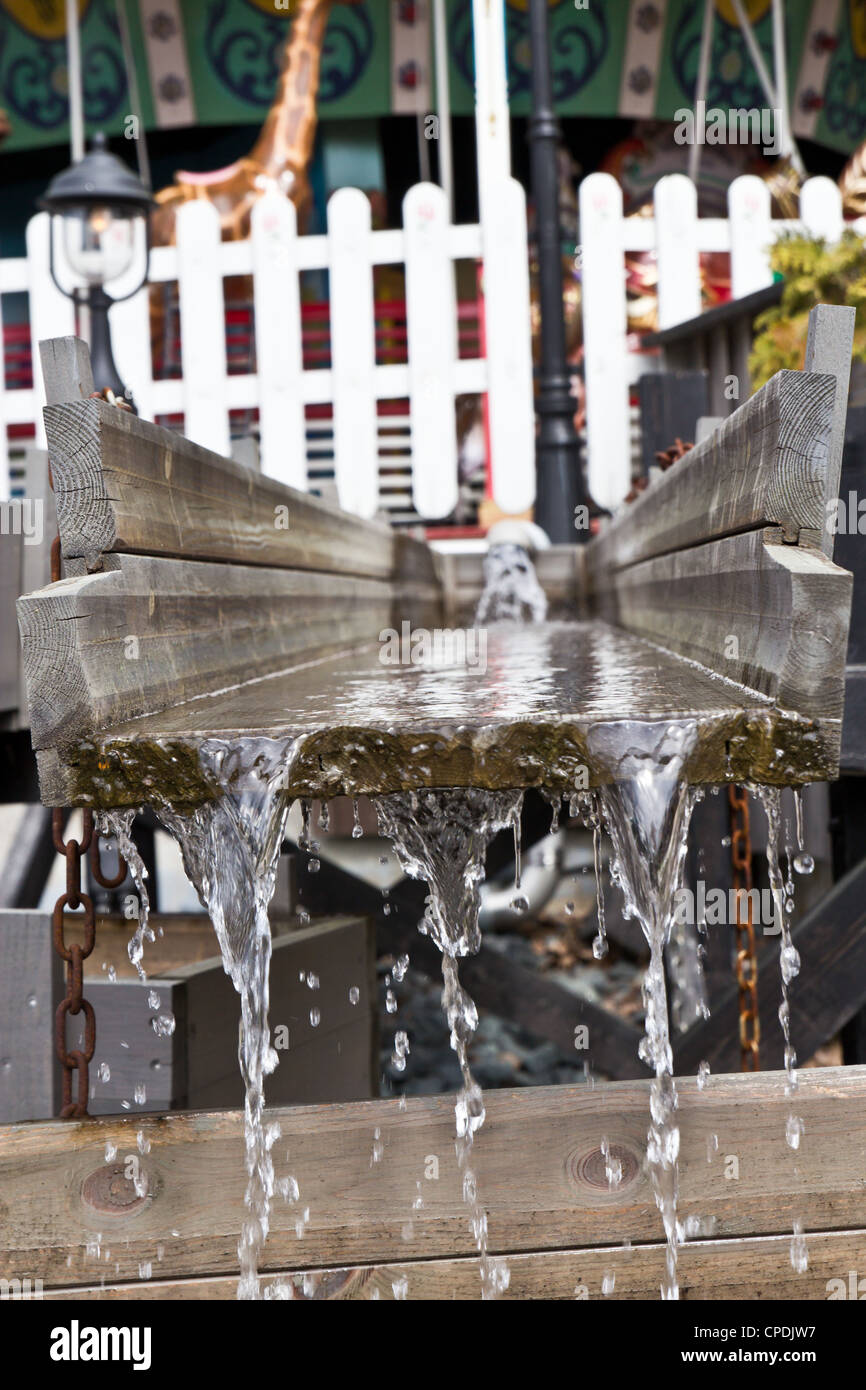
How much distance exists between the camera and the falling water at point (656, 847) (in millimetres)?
1589

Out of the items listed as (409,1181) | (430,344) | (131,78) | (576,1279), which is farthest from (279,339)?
(576,1279)

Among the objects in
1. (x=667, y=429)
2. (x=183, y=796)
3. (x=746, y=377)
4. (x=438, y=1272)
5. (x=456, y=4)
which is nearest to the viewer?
(x=183, y=796)

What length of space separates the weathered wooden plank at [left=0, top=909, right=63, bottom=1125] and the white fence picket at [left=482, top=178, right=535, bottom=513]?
16.3ft

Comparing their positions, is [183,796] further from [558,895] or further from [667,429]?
[558,895]

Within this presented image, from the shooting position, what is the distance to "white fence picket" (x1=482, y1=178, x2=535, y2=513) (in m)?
6.95

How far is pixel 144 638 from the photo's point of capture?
6.39 ft

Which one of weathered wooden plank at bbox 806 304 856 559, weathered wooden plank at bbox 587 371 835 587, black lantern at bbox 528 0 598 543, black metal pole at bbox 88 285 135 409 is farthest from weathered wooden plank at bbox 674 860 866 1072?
black metal pole at bbox 88 285 135 409

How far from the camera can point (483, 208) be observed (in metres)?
7.00

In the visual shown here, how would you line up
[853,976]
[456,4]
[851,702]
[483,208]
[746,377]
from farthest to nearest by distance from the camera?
[456,4] → [483,208] → [746,377] → [853,976] → [851,702]

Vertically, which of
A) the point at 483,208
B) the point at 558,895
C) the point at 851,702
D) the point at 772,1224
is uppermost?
the point at 483,208

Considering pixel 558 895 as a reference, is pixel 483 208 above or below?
above

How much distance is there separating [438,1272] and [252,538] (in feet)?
4.41
